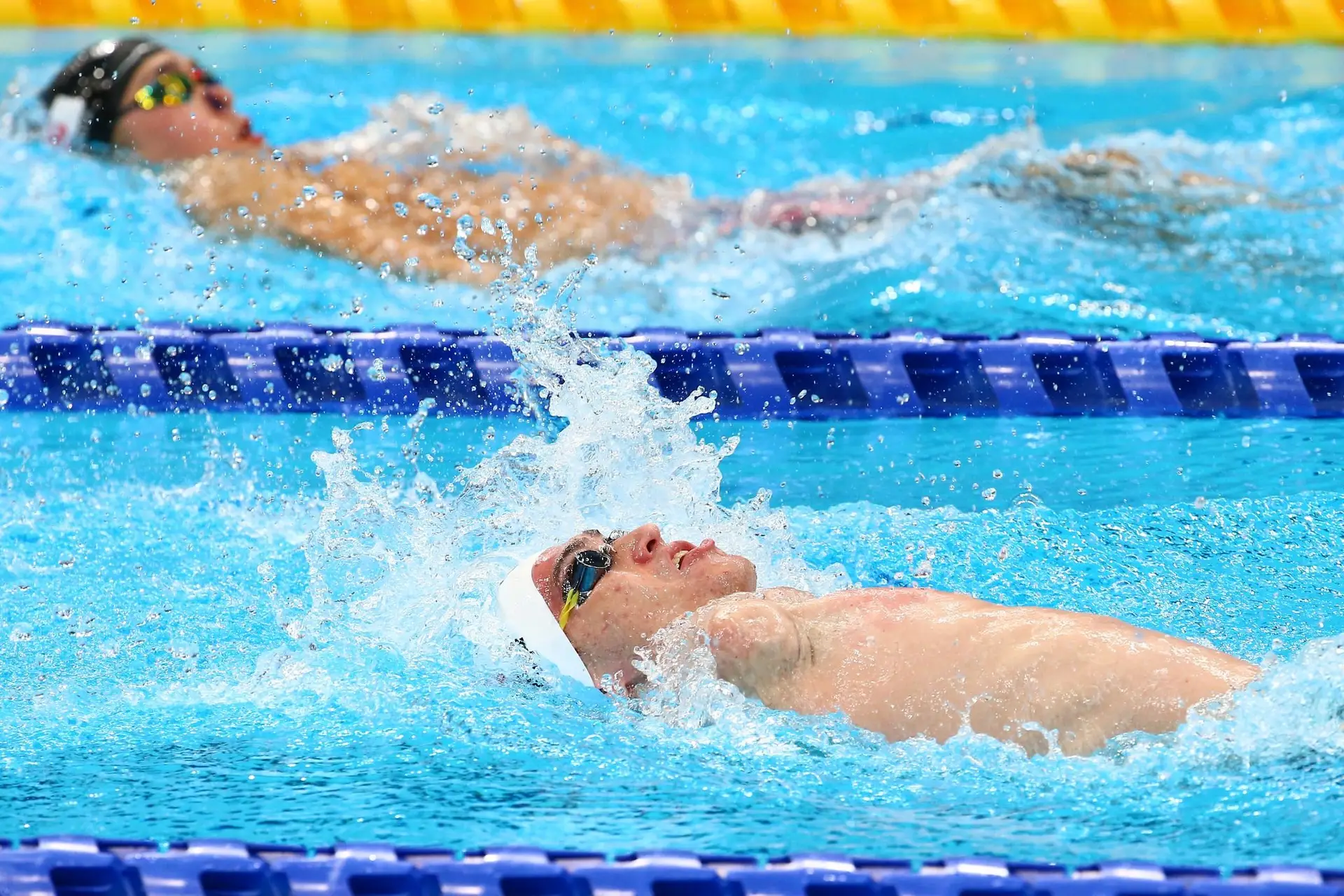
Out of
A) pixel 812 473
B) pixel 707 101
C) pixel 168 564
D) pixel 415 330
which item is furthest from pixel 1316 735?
pixel 707 101

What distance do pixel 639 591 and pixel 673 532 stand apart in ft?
2.16

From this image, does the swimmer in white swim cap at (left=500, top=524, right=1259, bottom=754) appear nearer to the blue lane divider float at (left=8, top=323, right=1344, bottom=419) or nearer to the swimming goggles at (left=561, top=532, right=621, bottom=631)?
the swimming goggles at (left=561, top=532, right=621, bottom=631)

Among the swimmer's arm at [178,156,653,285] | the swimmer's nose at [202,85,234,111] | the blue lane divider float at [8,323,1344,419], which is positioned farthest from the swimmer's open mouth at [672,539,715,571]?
the swimmer's nose at [202,85,234,111]

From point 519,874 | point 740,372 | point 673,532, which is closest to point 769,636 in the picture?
point 519,874

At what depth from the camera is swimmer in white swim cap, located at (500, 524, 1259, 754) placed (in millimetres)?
2215

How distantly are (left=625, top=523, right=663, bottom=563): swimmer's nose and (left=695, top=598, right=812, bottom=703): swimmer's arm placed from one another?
0.59 feet

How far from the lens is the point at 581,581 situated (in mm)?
2557

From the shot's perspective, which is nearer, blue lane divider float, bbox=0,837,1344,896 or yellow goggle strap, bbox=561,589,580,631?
blue lane divider float, bbox=0,837,1344,896

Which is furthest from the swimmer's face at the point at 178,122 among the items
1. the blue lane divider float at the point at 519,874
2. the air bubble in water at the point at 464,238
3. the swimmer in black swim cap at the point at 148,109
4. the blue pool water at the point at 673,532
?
the blue lane divider float at the point at 519,874

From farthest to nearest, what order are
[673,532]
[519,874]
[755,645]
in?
[673,532] < [755,645] < [519,874]

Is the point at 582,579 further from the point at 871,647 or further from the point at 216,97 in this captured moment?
the point at 216,97

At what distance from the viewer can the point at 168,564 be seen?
3291 millimetres

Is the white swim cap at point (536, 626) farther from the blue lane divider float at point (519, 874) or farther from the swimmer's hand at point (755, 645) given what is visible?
the blue lane divider float at point (519, 874)

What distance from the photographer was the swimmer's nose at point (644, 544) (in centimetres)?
255
